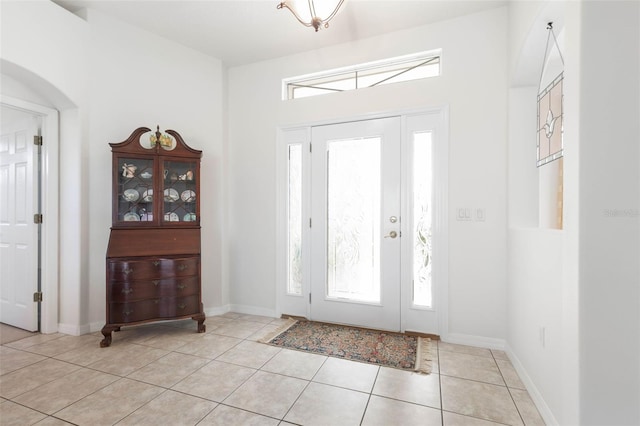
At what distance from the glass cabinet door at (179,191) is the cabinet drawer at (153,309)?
0.78 metres

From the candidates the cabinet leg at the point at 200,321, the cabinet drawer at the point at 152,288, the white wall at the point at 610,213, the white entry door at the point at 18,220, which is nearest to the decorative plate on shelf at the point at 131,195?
the cabinet drawer at the point at 152,288

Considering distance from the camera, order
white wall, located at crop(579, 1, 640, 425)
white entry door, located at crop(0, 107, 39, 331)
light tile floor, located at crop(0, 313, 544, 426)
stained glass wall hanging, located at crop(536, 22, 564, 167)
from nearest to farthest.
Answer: white wall, located at crop(579, 1, 640, 425) < light tile floor, located at crop(0, 313, 544, 426) < stained glass wall hanging, located at crop(536, 22, 564, 167) < white entry door, located at crop(0, 107, 39, 331)

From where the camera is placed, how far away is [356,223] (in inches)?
124

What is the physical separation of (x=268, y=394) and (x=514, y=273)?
2061 millimetres

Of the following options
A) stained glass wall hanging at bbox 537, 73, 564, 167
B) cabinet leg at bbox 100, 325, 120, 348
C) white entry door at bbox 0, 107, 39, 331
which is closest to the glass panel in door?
stained glass wall hanging at bbox 537, 73, 564, 167

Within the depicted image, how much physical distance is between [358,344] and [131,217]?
245cm

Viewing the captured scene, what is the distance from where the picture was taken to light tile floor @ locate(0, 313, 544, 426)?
5.61ft

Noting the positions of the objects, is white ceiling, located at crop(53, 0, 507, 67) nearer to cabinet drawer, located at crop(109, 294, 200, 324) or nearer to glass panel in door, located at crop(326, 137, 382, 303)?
glass panel in door, located at crop(326, 137, 382, 303)

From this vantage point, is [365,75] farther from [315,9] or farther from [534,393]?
[534,393]

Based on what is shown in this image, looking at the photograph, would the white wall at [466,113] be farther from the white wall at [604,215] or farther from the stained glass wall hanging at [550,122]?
the white wall at [604,215]

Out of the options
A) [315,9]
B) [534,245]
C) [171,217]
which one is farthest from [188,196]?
[534,245]

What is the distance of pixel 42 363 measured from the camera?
7.61 feet

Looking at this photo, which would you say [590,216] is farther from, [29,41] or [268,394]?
[29,41]

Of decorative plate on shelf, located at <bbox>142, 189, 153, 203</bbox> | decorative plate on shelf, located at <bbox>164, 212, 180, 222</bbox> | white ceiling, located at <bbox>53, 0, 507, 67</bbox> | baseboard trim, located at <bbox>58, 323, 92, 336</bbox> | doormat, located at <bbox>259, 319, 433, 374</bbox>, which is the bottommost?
doormat, located at <bbox>259, 319, 433, 374</bbox>
